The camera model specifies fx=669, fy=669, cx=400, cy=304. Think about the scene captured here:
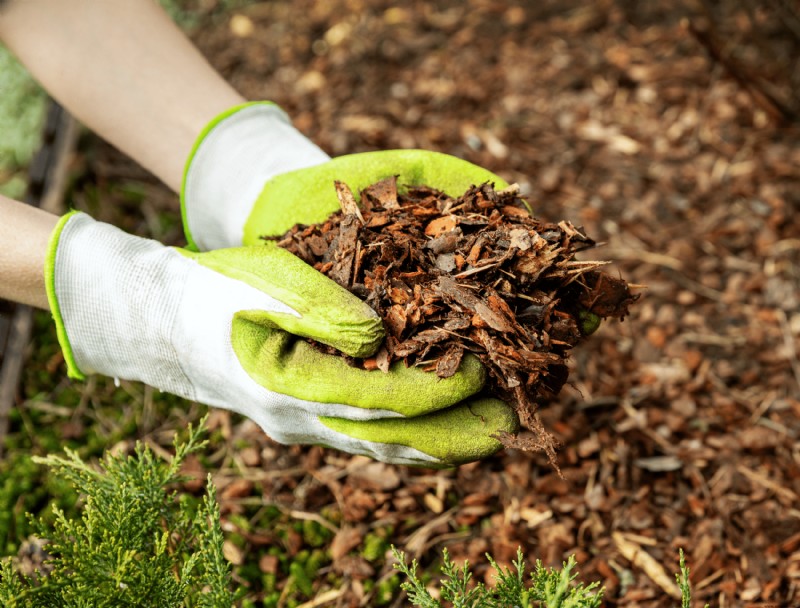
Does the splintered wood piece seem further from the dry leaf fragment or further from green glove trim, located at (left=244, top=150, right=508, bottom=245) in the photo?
the dry leaf fragment

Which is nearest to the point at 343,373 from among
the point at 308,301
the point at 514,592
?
the point at 308,301

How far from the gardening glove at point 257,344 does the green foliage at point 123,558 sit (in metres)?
0.31

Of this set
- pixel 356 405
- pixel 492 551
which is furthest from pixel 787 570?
pixel 356 405

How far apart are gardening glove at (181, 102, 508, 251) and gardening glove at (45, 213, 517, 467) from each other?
1.15 feet

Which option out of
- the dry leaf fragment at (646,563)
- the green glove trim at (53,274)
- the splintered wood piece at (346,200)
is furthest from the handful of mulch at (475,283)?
the dry leaf fragment at (646,563)

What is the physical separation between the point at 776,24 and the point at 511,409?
3865 mm

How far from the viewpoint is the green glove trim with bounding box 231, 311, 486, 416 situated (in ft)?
5.93

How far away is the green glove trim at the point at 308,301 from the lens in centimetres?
178

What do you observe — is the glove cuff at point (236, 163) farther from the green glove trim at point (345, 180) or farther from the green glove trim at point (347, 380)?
the green glove trim at point (347, 380)

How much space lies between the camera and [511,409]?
77.1 inches

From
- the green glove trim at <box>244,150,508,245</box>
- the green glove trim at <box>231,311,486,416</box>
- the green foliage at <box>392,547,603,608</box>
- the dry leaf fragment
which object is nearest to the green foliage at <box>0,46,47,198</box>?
the green glove trim at <box>244,150,508,245</box>

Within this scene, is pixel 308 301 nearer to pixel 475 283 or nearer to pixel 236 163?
pixel 475 283

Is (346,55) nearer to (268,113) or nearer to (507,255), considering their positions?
(268,113)

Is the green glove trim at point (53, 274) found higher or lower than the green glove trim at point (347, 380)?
higher
